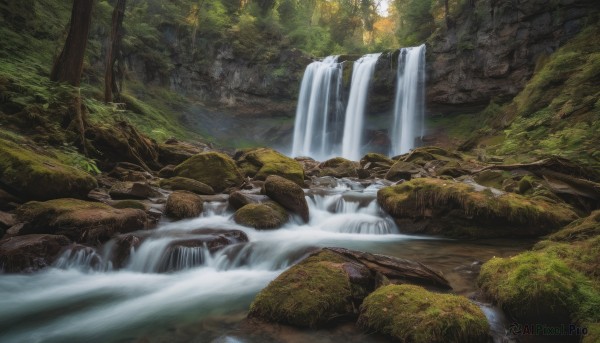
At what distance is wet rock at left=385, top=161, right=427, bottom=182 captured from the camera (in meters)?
12.5

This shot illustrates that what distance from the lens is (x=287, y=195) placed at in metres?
8.22

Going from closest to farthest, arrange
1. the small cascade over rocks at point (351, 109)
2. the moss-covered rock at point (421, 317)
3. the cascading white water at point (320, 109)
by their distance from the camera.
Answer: the moss-covered rock at point (421, 317) → the small cascade over rocks at point (351, 109) → the cascading white water at point (320, 109)

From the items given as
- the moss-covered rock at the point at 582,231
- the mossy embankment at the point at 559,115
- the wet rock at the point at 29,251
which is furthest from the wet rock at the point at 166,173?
the mossy embankment at the point at 559,115

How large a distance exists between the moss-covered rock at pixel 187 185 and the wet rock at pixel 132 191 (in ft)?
3.39

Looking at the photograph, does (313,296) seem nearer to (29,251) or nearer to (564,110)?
(29,251)

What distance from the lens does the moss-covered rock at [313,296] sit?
2959 mm

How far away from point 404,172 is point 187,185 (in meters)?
7.80

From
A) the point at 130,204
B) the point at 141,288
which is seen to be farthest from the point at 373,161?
the point at 141,288

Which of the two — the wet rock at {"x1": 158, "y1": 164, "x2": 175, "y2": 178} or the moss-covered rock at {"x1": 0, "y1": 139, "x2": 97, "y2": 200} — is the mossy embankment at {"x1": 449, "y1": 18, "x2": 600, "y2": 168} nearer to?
the wet rock at {"x1": 158, "y1": 164, "x2": 175, "y2": 178}

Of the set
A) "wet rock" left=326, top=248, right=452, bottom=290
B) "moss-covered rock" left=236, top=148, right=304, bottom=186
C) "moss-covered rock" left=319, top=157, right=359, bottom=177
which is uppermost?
"moss-covered rock" left=319, top=157, right=359, bottom=177

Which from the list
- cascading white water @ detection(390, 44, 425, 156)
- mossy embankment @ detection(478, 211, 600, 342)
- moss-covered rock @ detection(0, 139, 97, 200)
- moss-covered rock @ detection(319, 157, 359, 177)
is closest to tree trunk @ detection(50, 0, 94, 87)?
moss-covered rock @ detection(0, 139, 97, 200)

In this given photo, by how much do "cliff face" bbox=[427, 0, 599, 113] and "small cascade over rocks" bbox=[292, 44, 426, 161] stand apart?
1280mm

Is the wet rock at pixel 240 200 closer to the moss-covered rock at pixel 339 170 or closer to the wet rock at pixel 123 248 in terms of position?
the wet rock at pixel 123 248

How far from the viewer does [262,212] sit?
7.33 metres
